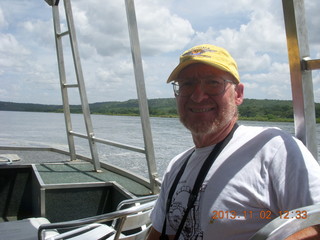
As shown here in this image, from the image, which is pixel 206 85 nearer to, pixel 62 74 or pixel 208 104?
pixel 208 104

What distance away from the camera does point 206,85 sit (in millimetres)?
1437

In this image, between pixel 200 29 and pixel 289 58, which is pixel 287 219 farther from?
pixel 200 29

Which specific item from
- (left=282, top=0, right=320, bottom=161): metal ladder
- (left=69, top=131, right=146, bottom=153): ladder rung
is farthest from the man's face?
(left=69, top=131, right=146, bottom=153): ladder rung

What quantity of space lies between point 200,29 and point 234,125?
1285mm

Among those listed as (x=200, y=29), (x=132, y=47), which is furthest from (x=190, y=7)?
(x=132, y=47)

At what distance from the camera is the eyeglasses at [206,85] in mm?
1407

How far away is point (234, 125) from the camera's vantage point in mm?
1413

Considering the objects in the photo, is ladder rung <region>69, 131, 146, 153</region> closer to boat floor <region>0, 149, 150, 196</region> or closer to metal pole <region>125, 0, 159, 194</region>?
metal pole <region>125, 0, 159, 194</region>

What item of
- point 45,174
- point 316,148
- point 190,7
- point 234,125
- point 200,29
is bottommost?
point 45,174

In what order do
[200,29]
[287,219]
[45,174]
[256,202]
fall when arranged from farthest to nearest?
[45,174] → [200,29] → [256,202] → [287,219]

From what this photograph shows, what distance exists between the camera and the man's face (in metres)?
1.41

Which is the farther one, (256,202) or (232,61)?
(232,61)

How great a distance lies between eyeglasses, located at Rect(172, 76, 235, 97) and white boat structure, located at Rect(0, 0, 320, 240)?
0.88ft
